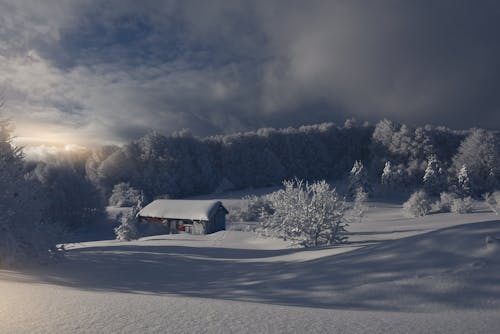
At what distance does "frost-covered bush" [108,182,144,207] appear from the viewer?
59812 millimetres

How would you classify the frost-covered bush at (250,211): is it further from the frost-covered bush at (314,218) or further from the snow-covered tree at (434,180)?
the snow-covered tree at (434,180)

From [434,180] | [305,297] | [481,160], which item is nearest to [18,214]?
[305,297]

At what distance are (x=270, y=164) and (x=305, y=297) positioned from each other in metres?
65.5

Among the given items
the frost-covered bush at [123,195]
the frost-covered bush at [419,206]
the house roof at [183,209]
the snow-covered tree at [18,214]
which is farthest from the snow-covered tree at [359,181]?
the snow-covered tree at [18,214]

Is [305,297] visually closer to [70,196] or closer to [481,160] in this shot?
[70,196]

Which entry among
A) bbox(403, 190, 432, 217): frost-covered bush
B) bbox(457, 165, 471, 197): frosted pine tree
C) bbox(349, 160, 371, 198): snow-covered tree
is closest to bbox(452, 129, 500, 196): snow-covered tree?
bbox(457, 165, 471, 197): frosted pine tree

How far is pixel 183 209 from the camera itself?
42188mm

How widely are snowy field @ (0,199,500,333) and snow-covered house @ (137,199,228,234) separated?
27.1m

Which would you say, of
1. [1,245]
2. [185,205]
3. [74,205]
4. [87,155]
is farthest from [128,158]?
[1,245]

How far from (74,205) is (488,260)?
166 ft

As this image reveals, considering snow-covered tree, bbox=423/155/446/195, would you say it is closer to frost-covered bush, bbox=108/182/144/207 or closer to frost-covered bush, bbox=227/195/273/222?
frost-covered bush, bbox=227/195/273/222

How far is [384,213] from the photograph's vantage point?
141 feet

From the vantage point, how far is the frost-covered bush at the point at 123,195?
59.8m

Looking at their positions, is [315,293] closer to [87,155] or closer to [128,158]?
[128,158]
